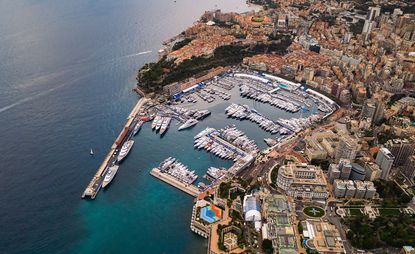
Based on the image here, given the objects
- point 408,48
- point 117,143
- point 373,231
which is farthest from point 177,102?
point 408,48

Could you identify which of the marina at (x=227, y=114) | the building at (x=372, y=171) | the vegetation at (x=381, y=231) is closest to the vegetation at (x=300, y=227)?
the vegetation at (x=381, y=231)

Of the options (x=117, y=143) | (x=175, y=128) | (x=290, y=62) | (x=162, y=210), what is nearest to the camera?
(x=162, y=210)

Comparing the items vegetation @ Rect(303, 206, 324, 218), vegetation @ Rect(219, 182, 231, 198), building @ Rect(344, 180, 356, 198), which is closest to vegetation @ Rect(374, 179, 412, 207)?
building @ Rect(344, 180, 356, 198)

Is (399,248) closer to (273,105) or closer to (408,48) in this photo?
(273,105)

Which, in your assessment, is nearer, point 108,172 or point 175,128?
point 108,172

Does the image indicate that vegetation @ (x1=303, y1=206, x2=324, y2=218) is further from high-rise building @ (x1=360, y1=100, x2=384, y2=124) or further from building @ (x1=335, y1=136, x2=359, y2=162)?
high-rise building @ (x1=360, y1=100, x2=384, y2=124)

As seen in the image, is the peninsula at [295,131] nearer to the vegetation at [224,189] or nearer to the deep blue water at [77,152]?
the vegetation at [224,189]

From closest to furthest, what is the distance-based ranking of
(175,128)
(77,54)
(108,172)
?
(108,172) → (175,128) → (77,54)
